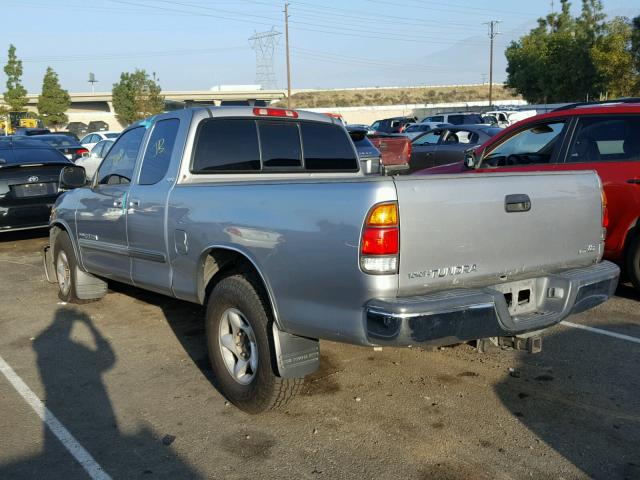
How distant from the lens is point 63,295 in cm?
702

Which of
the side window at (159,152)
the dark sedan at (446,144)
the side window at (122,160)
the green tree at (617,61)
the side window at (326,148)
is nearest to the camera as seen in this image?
the side window at (159,152)

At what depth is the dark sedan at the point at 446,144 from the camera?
15.3m

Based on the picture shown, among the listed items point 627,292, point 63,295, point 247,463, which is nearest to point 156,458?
point 247,463

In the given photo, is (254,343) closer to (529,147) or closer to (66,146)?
(529,147)

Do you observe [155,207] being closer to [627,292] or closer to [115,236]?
[115,236]

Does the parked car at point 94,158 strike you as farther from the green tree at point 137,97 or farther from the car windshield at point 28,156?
the green tree at point 137,97

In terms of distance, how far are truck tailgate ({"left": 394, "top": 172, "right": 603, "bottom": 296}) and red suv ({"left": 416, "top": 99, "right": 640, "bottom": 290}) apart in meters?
2.00

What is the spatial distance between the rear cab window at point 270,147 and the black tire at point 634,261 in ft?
9.81

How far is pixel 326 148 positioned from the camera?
5.47 metres

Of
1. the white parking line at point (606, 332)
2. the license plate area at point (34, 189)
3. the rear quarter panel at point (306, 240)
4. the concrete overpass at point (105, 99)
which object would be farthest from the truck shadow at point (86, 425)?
the concrete overpass at point (105, 99)

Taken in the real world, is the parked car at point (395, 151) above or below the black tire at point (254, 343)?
above

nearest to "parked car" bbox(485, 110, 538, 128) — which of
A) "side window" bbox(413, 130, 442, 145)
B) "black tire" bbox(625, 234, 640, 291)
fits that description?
"side window" bbox(413, 130, 442, 145)

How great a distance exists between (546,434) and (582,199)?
1514 millimetres

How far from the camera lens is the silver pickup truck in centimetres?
328
